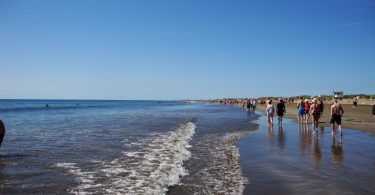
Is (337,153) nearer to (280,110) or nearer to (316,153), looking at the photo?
(316,153)

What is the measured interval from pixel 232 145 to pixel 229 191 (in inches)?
248

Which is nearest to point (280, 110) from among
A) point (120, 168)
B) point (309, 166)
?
point (309, 166)

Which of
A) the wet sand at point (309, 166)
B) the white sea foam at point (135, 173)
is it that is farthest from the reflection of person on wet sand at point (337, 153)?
the white sea foam at point (135, 173)

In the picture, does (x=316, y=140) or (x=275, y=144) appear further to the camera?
(x=316, y=140)

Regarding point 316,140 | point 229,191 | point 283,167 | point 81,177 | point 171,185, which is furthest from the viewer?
point 316,140

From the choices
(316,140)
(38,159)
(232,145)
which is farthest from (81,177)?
(316,140)

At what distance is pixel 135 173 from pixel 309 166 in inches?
164

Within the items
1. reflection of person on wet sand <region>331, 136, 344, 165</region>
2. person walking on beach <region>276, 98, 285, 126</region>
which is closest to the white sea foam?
reflection of person on wet sand <region>331, 136, 344, 165</region>

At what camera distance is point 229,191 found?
6520 millimetres

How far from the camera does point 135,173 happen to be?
8211mm

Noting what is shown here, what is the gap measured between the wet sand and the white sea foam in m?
1.71

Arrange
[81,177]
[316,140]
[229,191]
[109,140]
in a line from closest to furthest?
1. [229,191]
2. [81,177]
3. [316,140]
4. [109,140]

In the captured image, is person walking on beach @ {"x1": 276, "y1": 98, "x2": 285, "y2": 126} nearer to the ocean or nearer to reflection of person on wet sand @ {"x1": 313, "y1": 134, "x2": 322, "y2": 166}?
reflection of person on wet sand @ {"x1": 313, "y1": 134, "x2": 322, "y2": 166}

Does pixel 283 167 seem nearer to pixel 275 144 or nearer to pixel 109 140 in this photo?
pixel 275 144
